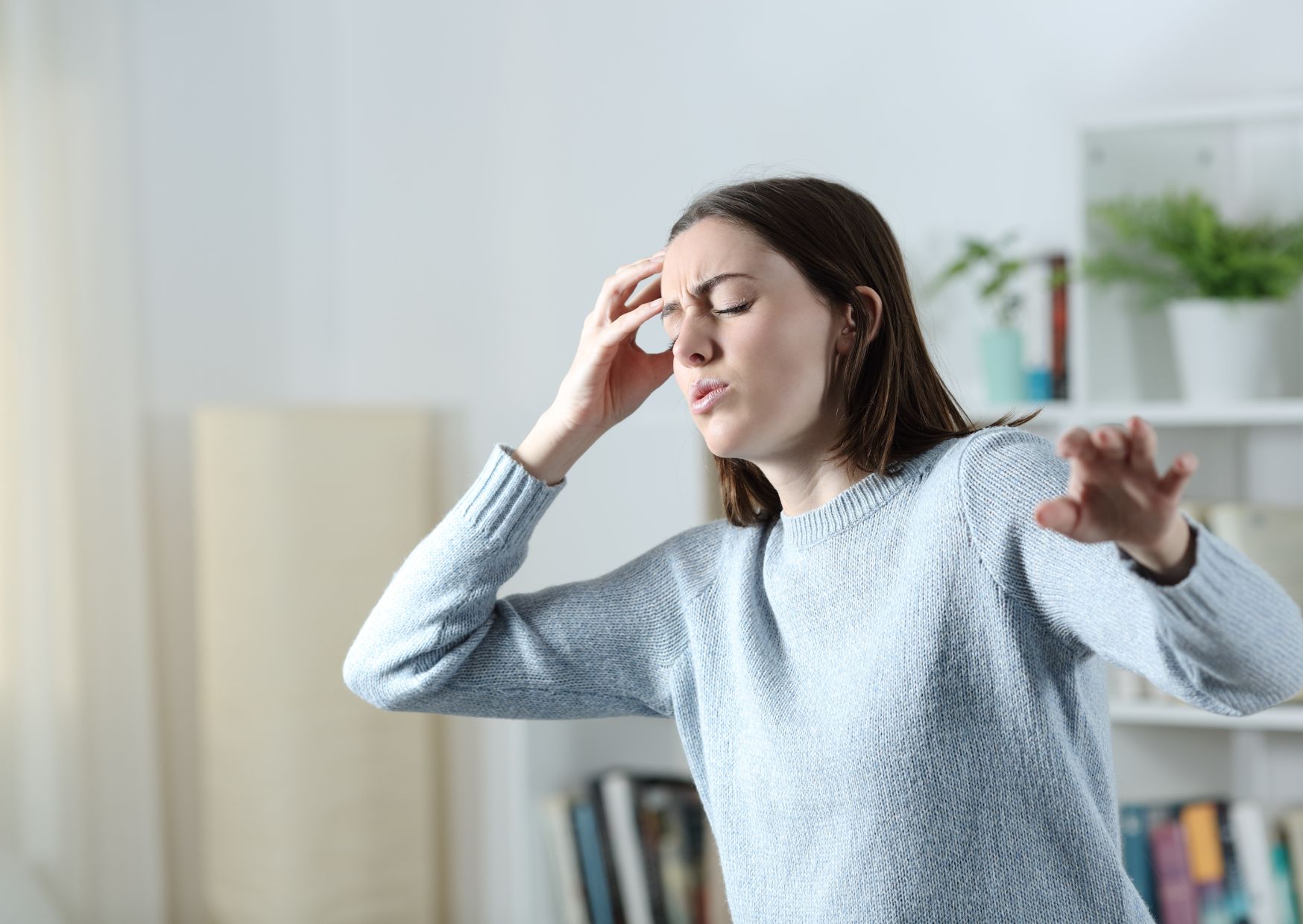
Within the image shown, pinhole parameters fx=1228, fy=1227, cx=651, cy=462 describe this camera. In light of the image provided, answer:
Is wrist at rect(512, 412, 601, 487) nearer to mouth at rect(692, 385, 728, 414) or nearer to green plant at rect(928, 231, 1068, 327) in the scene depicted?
mouth at rect(692, 385, 728, 414)

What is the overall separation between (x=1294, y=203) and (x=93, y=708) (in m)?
2.28

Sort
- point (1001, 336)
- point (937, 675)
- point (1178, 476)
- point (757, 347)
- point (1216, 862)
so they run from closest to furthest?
1. point (1178, 476)
2. point (937, 675)
3. point (757, 347)
4. point (1216, 862)
5. point (1001, 336)

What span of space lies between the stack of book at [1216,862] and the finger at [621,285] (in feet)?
4.59

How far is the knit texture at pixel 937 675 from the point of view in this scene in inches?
28.0

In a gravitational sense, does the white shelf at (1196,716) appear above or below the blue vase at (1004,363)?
below

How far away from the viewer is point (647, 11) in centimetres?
248

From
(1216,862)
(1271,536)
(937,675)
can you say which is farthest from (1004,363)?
(937,675)

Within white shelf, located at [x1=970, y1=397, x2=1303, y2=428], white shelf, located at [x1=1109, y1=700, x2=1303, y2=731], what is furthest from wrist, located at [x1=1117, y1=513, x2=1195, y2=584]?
white shelf, located at [x1=1109, y1=700, x2=1303, y2=731]

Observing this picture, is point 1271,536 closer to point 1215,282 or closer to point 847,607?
point 1215,282

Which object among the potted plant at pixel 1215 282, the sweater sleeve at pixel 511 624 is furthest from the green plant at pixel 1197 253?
the sweater sleeve at pixel 511 624

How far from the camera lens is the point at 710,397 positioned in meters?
0.96

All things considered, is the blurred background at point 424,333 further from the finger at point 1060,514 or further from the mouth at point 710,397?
the finger at point 1060,514

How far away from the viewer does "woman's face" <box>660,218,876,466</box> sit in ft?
3.14

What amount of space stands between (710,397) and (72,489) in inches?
65.7
